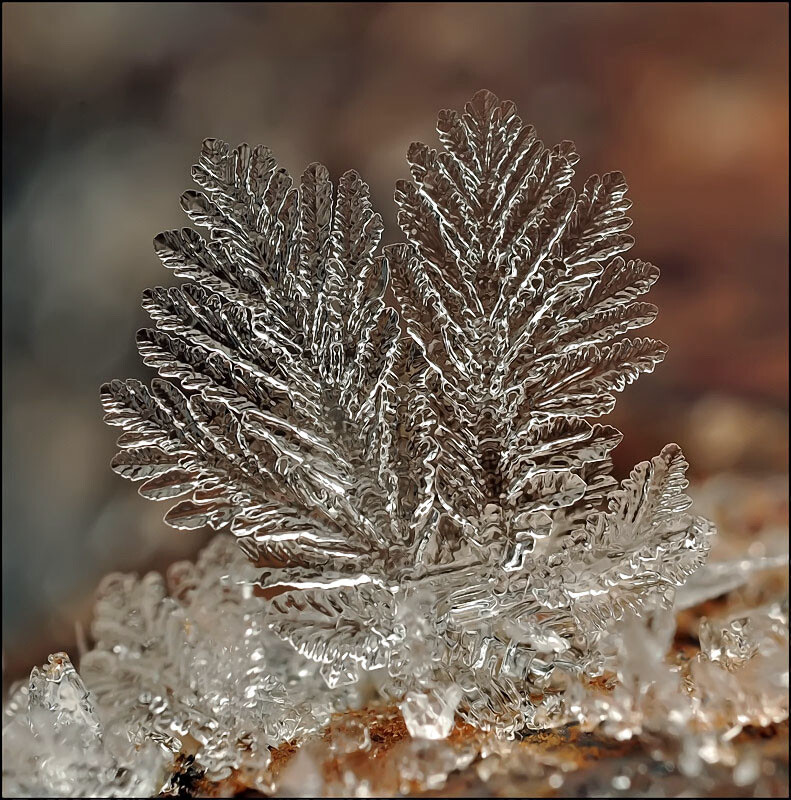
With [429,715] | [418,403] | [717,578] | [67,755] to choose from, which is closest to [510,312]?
[418,403]

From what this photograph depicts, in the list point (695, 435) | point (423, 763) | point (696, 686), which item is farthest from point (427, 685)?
point (695, 435)

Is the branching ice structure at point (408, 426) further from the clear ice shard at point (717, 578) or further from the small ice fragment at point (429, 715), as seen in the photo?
the clear ice shard at point (717, 578)

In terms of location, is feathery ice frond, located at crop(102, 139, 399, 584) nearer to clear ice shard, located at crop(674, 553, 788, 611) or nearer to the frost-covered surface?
the frost-covered surface

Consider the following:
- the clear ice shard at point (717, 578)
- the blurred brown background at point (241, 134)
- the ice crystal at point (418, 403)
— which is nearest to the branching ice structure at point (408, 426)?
the ice crystal at point (418, 403)

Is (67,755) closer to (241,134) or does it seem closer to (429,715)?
(429,715)

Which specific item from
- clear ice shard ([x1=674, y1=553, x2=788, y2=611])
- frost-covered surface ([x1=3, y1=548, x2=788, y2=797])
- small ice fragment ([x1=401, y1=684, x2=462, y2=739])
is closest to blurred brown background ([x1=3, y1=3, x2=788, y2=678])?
clear ice shard ([x1=674, y1=553, x2=788, y2=611])
